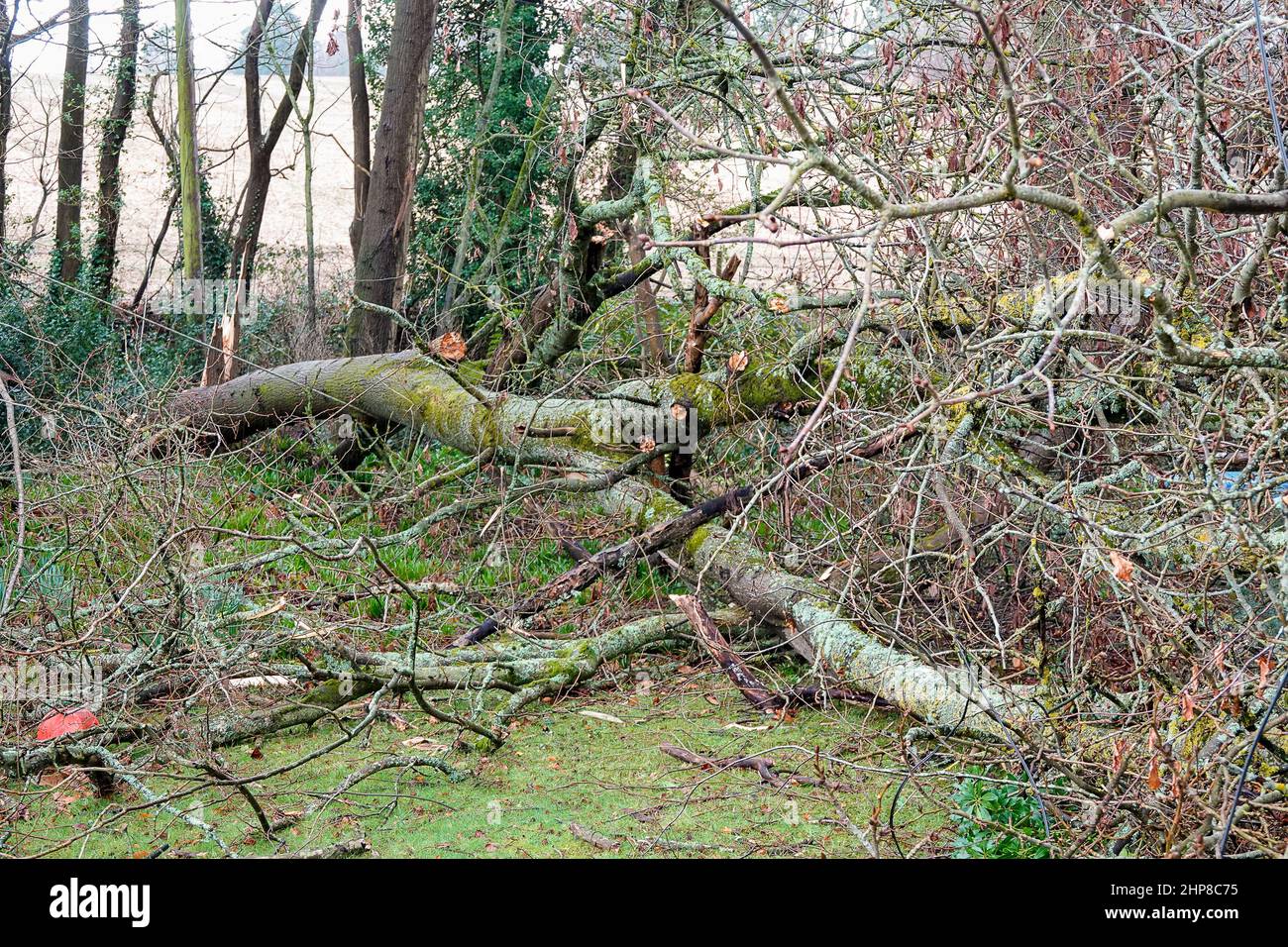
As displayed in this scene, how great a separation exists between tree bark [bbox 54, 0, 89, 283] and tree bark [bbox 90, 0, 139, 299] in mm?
233

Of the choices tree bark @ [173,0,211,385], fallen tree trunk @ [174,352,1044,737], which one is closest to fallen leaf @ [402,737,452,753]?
fallen tree trunk @ [174,352,1044,737]

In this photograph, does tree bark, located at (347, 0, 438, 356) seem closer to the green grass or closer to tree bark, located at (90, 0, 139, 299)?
tree bark, located at (90, 0, 139, 299)

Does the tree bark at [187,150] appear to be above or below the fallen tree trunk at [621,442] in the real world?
above

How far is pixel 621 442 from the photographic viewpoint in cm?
649

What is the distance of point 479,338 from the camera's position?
820 cm

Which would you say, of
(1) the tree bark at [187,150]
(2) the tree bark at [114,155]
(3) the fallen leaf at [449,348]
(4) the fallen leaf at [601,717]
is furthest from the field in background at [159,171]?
(4) the fallen leaf at [601,717]

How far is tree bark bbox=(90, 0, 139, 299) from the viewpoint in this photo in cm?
1336

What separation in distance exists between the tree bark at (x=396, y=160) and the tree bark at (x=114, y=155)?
4543 millimetres

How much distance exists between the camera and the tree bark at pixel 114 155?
13.4m

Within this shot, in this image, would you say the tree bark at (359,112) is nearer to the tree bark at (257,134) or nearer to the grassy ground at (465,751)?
the tree bark at (257,134)

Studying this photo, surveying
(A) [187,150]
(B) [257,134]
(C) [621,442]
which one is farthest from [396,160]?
(C) [621,442]

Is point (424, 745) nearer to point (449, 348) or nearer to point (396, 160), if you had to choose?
point (449, 348)

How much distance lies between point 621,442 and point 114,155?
399 inches

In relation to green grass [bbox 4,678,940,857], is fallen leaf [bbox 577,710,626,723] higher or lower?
lower
